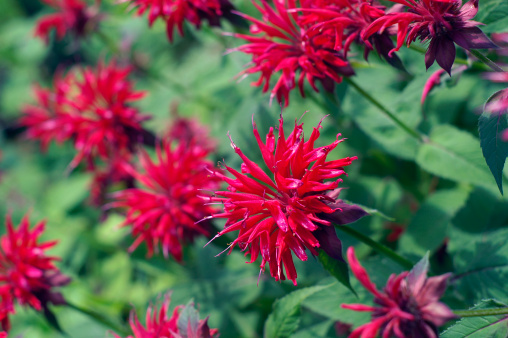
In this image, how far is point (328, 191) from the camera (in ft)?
2.46

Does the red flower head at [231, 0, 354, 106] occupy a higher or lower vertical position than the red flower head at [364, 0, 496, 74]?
lower

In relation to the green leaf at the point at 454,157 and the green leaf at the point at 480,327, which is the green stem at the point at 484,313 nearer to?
the green leaf at the point at 480,327

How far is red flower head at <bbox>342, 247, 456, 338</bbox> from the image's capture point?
0.59 metres

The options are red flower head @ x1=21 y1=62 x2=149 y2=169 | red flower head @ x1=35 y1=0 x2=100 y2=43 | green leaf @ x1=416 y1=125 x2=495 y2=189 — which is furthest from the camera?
red flower head @ x1=35 y1=0 x2=100 y2=43

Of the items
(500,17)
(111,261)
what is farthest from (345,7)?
(111,261)

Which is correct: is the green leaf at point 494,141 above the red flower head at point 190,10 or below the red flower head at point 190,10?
below

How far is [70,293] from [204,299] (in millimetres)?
464

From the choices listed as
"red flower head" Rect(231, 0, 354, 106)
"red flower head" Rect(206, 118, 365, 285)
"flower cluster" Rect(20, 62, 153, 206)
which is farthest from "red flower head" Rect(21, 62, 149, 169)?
"red flower head" Rect(206, 118, 365, 285)

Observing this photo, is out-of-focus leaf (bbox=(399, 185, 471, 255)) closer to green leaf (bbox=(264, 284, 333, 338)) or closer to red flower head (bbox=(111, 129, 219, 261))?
green leaf (bbox=(264, 284, 333, 338))

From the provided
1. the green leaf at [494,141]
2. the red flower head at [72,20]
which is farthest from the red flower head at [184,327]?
the red flower head at [72,20]

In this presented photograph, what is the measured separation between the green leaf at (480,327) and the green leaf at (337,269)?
18 centimetres

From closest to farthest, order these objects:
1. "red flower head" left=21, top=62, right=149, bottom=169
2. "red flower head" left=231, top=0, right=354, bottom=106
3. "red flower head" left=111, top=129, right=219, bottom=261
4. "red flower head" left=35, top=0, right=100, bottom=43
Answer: "red flower head" left=231, top=0, right=354, bottom=106
"red flower head" left=111, top=129, right=219, bottom=261
"red flower head" left=21, top=62, right=149, bottom=169
"red flower head" left=35, top=0, right=100, bottom=43

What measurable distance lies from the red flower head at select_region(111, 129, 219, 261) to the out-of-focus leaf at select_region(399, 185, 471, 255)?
1.46 ft

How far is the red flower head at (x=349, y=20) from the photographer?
0.76 metres
